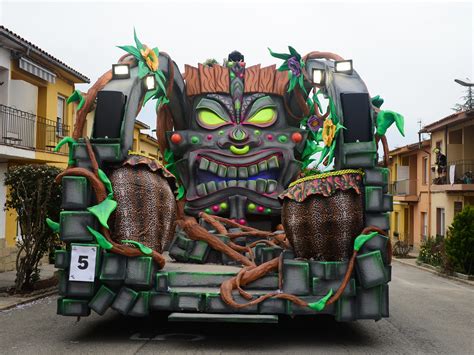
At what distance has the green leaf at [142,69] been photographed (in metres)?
7.21

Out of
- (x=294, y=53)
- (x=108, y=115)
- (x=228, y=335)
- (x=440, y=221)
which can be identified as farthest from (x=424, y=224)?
(x=108, y=115)

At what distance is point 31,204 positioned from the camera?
1143 centimetres

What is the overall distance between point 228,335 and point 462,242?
1138 cm

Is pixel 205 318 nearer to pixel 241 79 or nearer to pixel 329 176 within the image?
pixel 329 176

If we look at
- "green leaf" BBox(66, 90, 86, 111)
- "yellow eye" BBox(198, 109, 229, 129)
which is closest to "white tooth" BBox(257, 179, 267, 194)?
"yellow eye" BBox(198, 109, 229, 129)

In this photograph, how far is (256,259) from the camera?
788 cm

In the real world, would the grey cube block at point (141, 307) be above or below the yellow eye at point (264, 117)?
below

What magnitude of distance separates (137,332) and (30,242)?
17.4 ft

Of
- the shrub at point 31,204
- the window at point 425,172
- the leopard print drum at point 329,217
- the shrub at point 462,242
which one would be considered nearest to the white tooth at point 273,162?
the leopard print drum at point 329,217

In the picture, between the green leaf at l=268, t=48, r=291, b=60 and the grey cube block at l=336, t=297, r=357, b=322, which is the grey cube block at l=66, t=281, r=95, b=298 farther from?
the green leaf at l=268, t=48, r=291, b=60

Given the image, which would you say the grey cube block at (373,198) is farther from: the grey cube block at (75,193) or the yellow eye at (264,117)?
the yellow eye at (264,117)

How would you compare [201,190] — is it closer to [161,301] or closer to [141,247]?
[141,247]

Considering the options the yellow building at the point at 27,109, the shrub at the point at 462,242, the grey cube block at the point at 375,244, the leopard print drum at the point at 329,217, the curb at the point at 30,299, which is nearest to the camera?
the grey cube block at the point at 375,244

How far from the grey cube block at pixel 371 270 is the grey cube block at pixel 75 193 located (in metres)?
3.01
